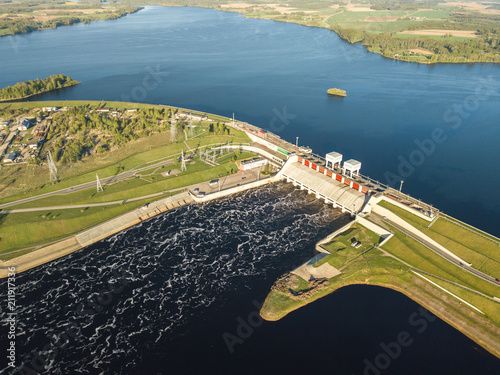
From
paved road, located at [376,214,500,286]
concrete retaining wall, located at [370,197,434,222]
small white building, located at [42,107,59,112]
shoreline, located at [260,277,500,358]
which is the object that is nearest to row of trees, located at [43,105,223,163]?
Result: small white building, located at [42,107,59,112]

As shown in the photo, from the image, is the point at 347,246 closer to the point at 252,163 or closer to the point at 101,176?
the point at 252,163

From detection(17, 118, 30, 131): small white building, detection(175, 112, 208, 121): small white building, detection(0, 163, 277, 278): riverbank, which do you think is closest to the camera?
detection(0, 163, 277, 278): riverbank

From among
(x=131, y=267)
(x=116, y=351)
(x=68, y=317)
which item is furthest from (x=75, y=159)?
(x=116, y=351)

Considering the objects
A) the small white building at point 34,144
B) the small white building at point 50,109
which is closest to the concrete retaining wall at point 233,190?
the small white building at point 34,144

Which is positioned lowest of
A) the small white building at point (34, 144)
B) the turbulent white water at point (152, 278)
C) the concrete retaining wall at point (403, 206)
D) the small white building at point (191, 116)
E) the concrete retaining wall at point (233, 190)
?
the turbulent white water at point (152, 278)

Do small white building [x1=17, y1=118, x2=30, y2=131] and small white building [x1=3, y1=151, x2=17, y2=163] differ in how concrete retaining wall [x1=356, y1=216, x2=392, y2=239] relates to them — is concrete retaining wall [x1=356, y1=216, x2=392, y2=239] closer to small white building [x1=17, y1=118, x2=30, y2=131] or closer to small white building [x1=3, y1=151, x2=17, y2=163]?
small white building [x1=3, y1=151, x2=17, y2=163]

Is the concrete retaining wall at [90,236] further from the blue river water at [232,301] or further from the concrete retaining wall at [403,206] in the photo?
the concrete retaining wall at [403,206]
